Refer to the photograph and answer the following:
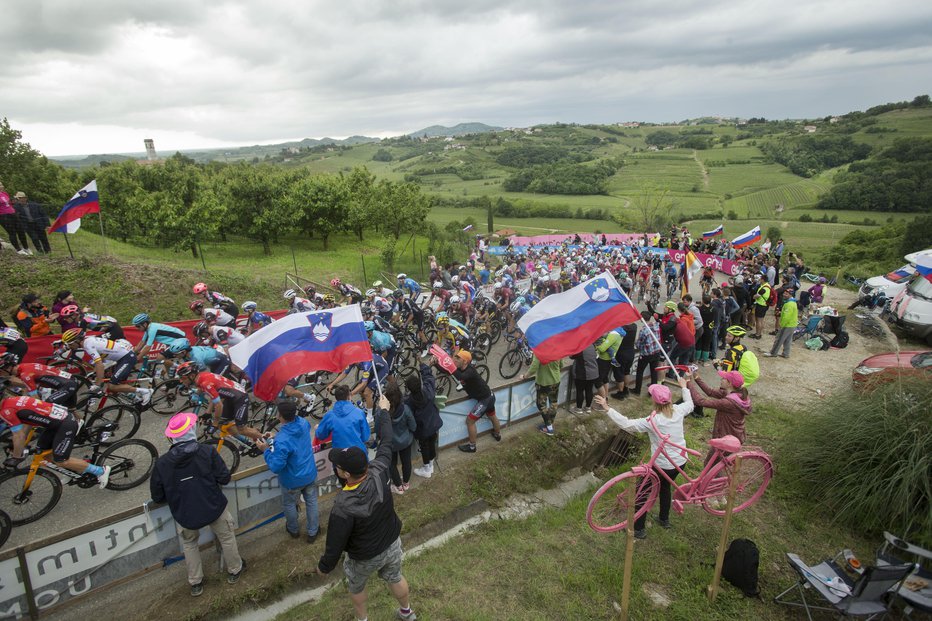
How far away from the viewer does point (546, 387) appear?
28.5 ft

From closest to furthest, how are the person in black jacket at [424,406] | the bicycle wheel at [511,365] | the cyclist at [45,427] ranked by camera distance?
the cyclist at [45,427] < the person in black jacket at [424,406] < the bicycle wheel at [511,365]

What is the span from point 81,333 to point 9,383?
1762 millimetres

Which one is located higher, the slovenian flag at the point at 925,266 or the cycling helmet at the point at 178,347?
the cycling helmet at the point at 178,347

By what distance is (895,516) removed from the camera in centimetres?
564

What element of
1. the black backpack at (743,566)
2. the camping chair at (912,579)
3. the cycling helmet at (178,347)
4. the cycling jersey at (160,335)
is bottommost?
the black backpack at (743,566)

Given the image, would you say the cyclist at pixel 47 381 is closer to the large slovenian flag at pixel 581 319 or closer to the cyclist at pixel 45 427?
the cyclist at pixel 45 427

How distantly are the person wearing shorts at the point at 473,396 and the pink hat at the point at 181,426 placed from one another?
3.83 m

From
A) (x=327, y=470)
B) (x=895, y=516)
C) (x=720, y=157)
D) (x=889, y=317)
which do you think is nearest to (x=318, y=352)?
(x=327, y=470)

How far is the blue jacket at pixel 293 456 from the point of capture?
534cm

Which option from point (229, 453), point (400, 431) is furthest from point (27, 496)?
point (400, 431)

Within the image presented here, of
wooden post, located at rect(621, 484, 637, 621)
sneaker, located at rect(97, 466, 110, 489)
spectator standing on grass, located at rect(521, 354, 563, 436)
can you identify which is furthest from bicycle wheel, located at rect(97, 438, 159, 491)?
wooden post, located at rect(621, 484, 637, 621)

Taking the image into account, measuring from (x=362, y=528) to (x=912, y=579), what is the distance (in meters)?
5.89

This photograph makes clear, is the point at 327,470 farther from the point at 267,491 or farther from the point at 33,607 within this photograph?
the point at 33,607

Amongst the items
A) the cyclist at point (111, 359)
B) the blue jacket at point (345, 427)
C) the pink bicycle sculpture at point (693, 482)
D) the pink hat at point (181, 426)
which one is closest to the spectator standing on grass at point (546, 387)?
the pink bicycle sculpture at point (693, 482)
